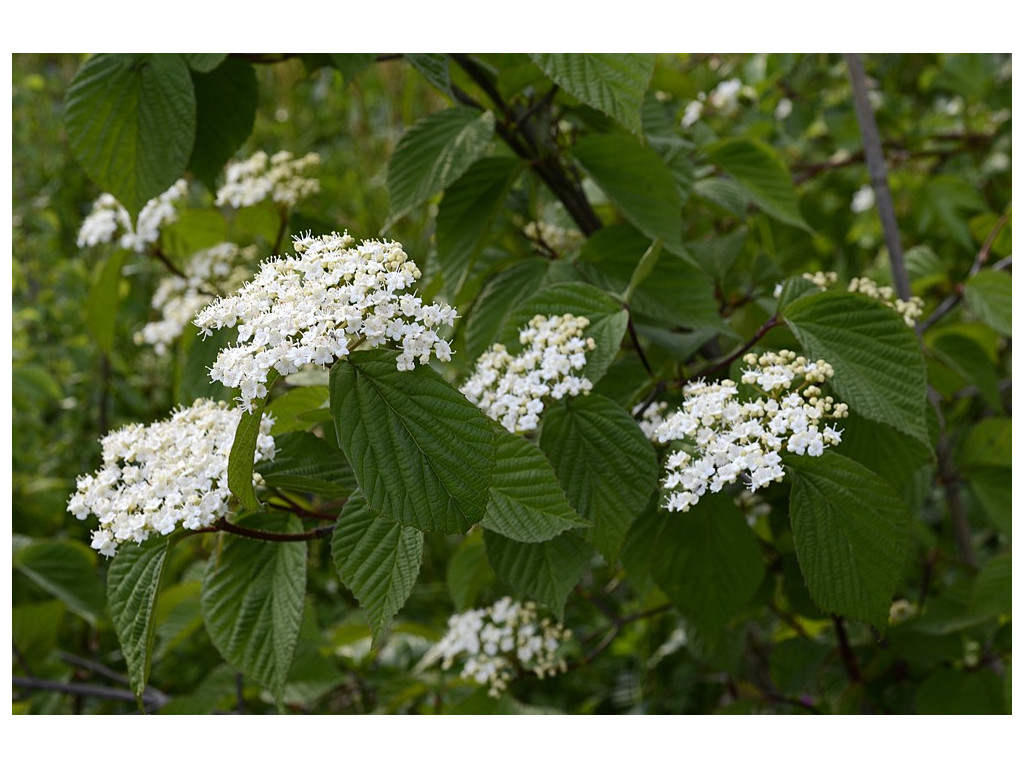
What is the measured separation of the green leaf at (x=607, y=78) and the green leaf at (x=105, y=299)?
2.21 ft

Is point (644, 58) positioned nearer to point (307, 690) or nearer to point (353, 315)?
point (353, 315)

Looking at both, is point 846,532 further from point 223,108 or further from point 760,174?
point 223,108

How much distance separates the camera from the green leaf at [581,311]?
865 millimetres

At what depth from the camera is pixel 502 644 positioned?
1244mm

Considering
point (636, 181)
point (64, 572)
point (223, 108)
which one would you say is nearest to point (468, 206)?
point (636, 181)

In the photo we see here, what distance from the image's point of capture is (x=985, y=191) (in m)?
2.37

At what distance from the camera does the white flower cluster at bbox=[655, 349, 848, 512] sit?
2.40ft

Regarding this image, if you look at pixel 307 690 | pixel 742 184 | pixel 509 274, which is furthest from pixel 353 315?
pixel 307 690

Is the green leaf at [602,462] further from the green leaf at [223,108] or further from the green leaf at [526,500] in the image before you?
the green leaf at [223,108]

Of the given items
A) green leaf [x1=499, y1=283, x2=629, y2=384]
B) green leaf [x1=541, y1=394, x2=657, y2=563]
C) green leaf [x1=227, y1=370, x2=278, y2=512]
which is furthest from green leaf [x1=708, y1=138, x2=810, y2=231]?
green leaf [x1=227, y1=370, x2=278, y2=512]

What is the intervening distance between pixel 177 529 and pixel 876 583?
1.85 feet

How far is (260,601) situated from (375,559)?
0.14 m

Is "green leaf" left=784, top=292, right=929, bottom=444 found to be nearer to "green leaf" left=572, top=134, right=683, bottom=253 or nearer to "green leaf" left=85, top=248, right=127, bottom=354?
"green leaf" left=572, top=134, right=683, bottom=253
